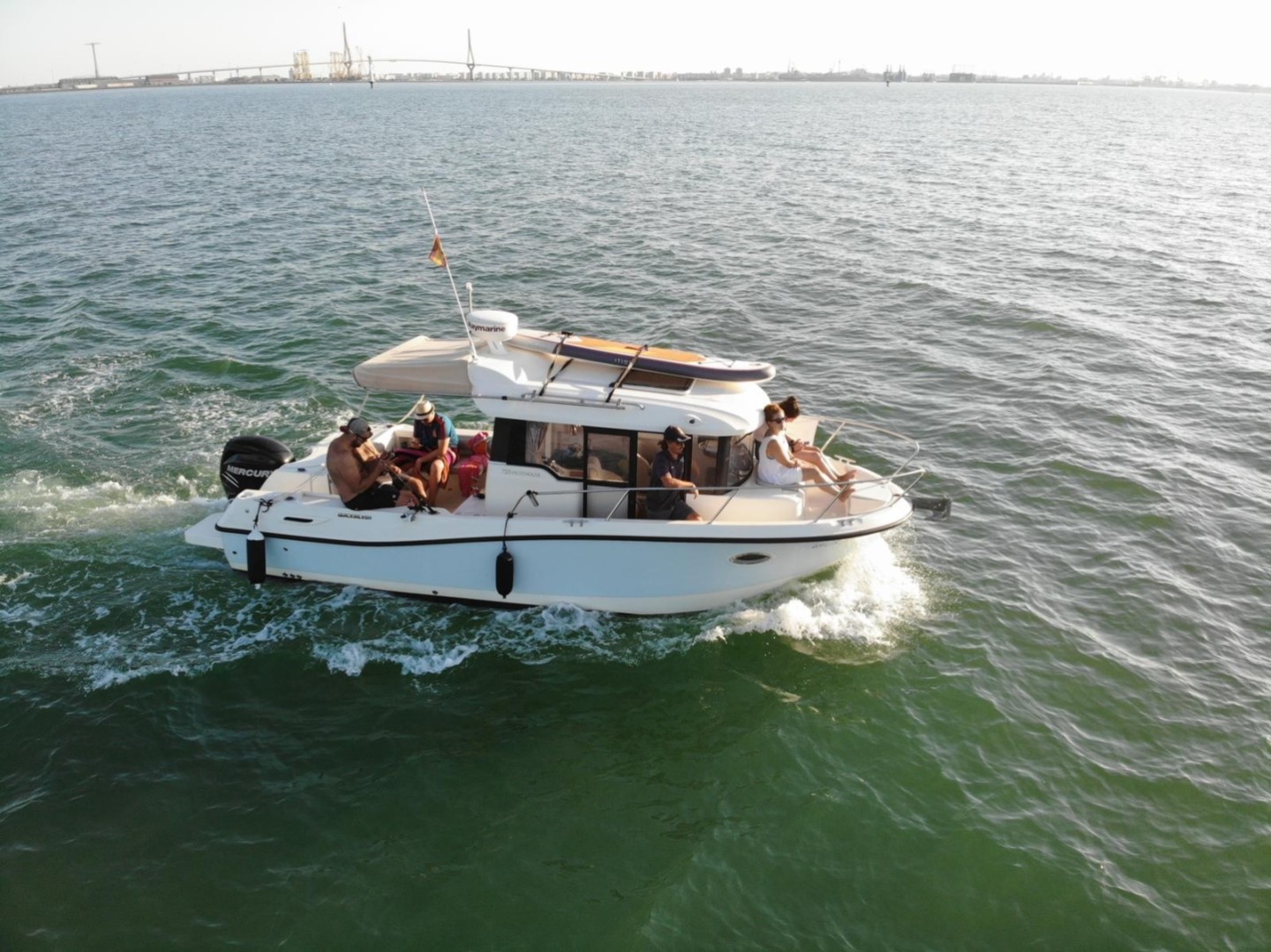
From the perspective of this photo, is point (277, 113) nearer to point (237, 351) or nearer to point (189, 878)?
point (237, 351)

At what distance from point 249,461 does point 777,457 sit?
737 centimetres

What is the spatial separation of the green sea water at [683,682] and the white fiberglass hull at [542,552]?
42 centimetres

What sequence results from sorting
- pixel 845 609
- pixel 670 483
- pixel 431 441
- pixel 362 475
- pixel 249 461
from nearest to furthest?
pixel 670 483 → pixel 362 475 → pixel 845 609 → pixel 431 441 → pixel 249 461

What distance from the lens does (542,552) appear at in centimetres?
1126

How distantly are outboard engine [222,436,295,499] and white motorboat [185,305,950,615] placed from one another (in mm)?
1000

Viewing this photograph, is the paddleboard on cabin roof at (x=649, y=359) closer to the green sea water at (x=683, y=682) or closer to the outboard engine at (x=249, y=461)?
the green sea water at (x=683, y=682)

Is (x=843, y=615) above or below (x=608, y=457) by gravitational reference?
below

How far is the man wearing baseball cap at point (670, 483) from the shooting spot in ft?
35.7

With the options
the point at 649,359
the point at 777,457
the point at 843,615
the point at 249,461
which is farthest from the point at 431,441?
the point at 843,615

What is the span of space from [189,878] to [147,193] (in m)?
40.9

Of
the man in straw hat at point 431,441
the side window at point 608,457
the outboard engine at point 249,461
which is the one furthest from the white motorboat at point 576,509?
the outboard engine at point 249,461

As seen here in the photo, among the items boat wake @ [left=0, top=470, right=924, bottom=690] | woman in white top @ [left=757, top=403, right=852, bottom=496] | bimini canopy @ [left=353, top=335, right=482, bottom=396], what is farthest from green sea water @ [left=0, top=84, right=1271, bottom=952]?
bimini canopy @ [left=353, top=335, right=482, bottom=396]

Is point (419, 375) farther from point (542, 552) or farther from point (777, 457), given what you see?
point (777, 457)

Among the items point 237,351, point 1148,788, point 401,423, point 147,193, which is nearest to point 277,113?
point 147,193
